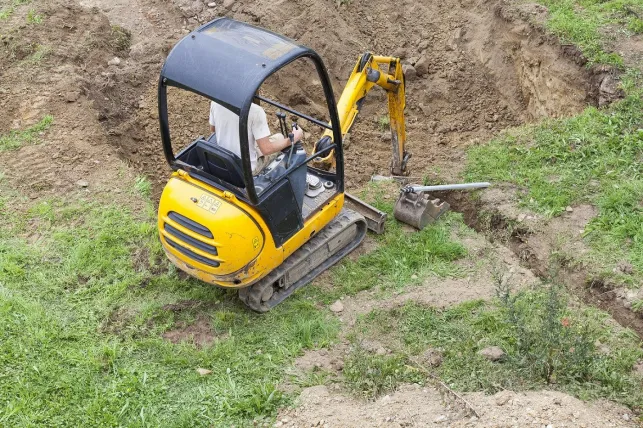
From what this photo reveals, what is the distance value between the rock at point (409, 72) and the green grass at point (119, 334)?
4428 millimetres

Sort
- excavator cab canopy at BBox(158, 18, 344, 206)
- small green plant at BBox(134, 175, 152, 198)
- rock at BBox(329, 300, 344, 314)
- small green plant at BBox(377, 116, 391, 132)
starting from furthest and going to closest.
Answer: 1. small green plant at BBox(377, 116, 391, 132)
2. small green plant at BBox(134, 175, 152, 198)
3. rock at BBox(329, 300, 344, 314)
4. excavator cab canopy at BBox(158, 18, 344, 206)

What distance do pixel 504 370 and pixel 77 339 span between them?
3.64 meters

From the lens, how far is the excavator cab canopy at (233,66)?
5.91 metres

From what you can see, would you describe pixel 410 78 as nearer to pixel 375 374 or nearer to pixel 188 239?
pixel 188 239

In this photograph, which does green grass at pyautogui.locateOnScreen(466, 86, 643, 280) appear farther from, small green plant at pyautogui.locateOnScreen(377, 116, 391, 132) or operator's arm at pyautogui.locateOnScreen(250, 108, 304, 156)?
operator's arm at pyautogui.locateOnScreen(250, 108, 304, 156)

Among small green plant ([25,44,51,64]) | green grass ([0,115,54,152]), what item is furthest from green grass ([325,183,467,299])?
small green plant ([25,44,51,64])

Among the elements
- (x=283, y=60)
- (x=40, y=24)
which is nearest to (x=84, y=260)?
(x=283, y=60)

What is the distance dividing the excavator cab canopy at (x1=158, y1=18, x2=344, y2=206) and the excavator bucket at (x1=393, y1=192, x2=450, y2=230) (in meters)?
1.95

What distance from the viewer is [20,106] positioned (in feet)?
31.4

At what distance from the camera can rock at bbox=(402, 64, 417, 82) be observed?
34.8ft

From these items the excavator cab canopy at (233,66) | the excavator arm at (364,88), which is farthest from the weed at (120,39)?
the excavator cab canopy at (233,66)

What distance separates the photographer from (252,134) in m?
6.30

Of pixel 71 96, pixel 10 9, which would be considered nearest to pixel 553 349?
pixel 71 96

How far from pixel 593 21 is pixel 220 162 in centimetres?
566
